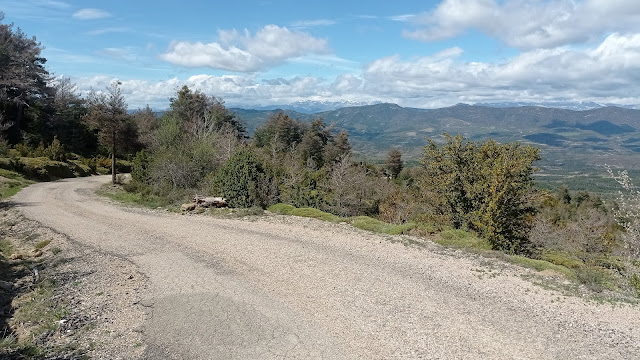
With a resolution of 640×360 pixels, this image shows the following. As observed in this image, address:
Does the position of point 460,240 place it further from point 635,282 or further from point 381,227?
point 635,282

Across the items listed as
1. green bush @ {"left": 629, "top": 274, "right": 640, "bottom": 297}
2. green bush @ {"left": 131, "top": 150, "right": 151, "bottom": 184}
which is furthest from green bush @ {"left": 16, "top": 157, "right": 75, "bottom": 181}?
green bush @ {"left": 629, "top": 274, "right": 640, "bottom": 297}

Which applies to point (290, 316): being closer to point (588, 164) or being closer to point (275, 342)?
point (275, 342)

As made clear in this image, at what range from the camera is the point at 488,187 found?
47.0 ft

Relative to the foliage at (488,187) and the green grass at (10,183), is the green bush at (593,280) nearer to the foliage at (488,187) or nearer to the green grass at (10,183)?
the foliage at (488,187)

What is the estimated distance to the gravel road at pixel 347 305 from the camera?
6473mm

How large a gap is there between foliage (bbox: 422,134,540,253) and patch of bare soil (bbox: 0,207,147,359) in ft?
35.0

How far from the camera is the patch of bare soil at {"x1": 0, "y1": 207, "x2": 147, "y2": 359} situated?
22.5 ft

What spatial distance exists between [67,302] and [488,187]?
1258 centimetres

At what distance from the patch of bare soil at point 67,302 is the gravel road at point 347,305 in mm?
350

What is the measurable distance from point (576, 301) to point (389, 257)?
14.4 ft

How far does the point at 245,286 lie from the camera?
30.5 feet

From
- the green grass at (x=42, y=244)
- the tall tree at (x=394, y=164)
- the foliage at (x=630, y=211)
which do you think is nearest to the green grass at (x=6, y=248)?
the green grass at (x=42, y=244)

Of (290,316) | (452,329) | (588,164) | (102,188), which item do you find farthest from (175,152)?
(588,164)

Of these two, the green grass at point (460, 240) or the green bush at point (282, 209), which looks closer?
the green grass at point (460, 240)
